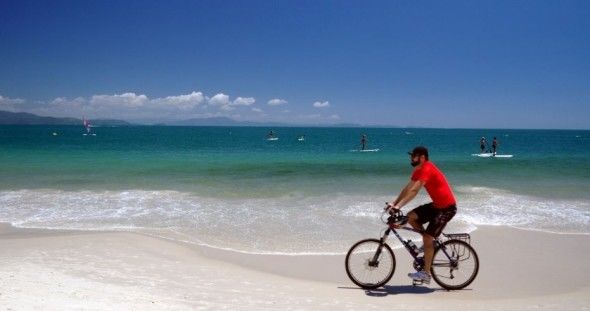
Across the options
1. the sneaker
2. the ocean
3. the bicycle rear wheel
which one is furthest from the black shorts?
the ocean

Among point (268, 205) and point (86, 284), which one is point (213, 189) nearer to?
point (268, 205)

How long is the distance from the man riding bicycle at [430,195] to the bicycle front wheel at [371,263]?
0.67m

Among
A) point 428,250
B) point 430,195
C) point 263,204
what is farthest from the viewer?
point 263,204

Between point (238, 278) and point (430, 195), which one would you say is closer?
point (430, 195)

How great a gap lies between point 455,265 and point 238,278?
3.48m

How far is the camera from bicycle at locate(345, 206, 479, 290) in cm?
697

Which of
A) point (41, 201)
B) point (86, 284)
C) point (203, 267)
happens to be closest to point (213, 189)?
point (41, 201)

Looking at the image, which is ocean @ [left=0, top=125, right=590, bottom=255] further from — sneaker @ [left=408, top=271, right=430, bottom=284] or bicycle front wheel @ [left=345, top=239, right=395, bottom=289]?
sneaker @ [left=408, top=271, right=430, bottom=284]

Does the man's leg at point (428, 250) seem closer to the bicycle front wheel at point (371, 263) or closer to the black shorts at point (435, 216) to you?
the black shorts at point (435, 216)

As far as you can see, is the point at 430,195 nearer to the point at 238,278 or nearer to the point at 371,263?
the point at 371,263

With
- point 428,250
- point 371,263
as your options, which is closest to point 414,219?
point 428,250

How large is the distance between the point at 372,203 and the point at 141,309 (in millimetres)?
11620

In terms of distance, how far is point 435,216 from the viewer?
260 inches

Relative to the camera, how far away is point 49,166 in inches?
1139
